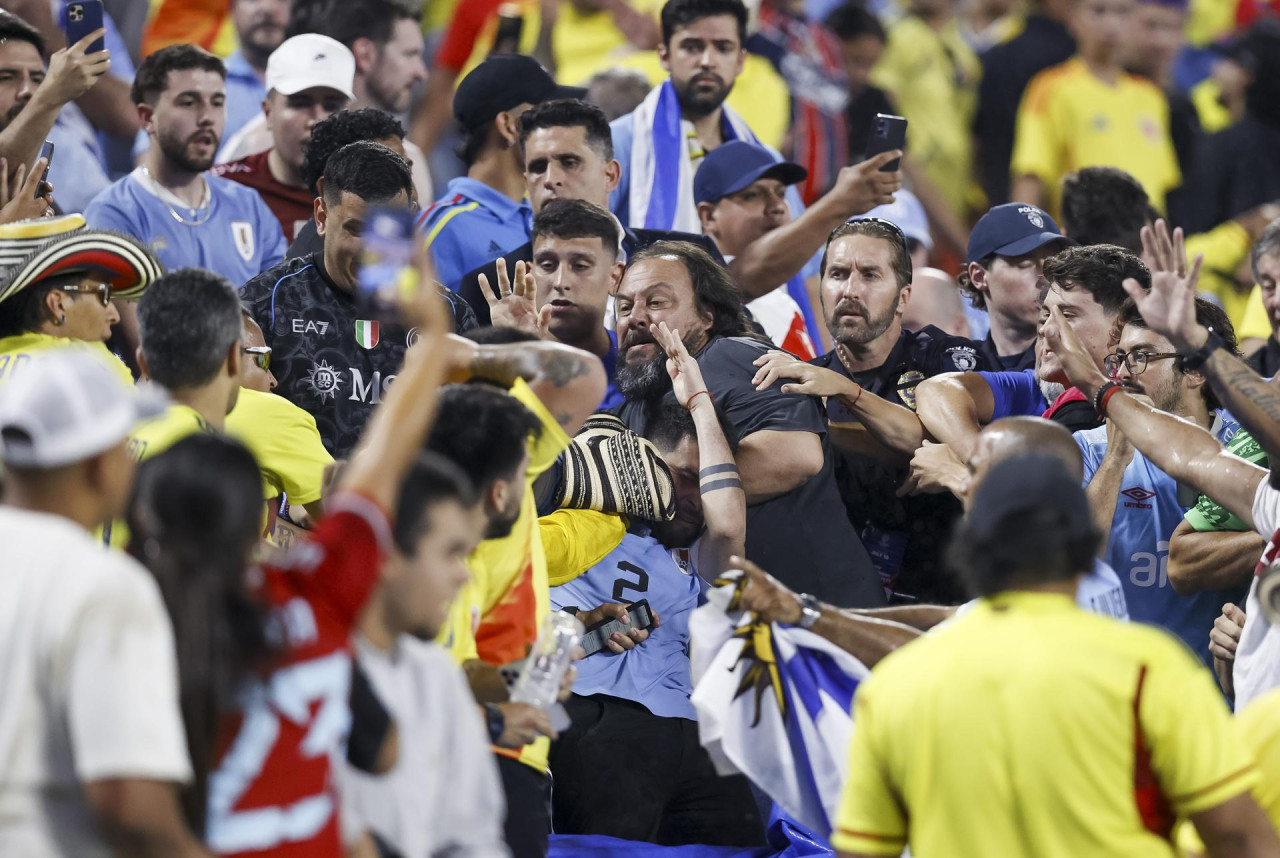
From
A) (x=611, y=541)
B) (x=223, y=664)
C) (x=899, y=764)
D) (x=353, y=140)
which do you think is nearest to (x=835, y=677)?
(x=611, y=541)

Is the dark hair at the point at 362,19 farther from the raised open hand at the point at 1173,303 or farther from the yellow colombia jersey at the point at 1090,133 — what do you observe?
the raised open hand at the point at 1173,303

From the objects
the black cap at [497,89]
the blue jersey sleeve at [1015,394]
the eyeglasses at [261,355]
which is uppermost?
the black cap at [497,89]

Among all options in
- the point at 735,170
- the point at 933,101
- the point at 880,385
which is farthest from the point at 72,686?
the point at 933,101

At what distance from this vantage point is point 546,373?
4.59 metres

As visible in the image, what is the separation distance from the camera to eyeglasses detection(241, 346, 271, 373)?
18.5 ft

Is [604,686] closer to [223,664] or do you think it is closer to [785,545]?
[785,545]

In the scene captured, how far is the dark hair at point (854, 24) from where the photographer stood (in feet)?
39.4

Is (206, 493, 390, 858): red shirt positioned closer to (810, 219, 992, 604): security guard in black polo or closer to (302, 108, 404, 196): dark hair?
(810, 219, 992, 604): security guard in black polo

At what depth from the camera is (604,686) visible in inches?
225

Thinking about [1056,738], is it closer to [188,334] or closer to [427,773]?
[427,773]

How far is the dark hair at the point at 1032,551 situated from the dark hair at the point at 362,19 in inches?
243

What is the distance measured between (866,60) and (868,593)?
6.63 meters

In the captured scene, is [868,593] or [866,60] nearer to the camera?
[868,593]

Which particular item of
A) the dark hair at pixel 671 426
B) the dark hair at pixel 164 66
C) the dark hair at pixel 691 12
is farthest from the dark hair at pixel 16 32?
the dark hair at pixel 691 12
